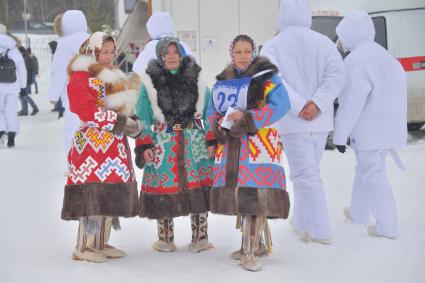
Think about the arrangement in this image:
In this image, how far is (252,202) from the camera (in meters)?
4.90

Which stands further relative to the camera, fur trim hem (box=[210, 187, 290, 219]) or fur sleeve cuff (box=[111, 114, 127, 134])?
fur sleeve cuff (box=[111, 114, 127, 134])

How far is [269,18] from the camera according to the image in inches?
491

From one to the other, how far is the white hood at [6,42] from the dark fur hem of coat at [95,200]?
7676 mm

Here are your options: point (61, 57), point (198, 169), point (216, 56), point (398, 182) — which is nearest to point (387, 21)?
point (216, 56)

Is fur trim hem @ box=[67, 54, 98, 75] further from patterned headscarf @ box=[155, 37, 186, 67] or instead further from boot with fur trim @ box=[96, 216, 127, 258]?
boot with fur trim @ box=[96, 216, 127, 258]

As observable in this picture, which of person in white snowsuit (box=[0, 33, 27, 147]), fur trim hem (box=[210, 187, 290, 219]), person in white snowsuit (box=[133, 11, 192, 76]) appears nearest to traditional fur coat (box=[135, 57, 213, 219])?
fur trim hem (box=[210, 187, 290, 219])

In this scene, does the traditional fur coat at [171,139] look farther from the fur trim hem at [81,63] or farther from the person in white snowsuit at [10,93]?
the person in white snowsuit at [10,93]

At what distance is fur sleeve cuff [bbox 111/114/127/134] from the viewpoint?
5012mm

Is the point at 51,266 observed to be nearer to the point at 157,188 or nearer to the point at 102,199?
the point at 102,199

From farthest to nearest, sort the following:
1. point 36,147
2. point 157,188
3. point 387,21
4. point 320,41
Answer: point 36,147, point 387,21, point 320,41, point 157,188

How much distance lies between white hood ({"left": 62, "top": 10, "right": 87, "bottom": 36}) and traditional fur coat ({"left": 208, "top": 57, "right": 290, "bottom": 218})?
162 inches

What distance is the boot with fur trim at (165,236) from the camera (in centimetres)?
545

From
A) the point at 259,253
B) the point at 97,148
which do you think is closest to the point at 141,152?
the point at 97,148

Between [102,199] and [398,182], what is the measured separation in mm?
4286
